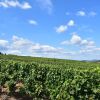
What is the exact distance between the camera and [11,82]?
18.2 m

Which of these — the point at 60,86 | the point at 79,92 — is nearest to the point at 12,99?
the point at 60,86

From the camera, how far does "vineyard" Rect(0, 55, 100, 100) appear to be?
571 inches

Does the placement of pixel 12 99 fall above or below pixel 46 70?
below

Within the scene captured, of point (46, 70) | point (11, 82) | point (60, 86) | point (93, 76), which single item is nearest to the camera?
point (93, 76)

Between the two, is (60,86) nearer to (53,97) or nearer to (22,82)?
(53,97)

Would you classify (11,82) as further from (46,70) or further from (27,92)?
(46,70)

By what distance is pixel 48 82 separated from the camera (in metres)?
16.5

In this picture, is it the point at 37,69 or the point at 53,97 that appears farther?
the point at 37,69

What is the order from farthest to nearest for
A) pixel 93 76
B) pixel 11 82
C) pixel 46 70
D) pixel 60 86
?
pixel 11 82 < pixel 46 70 < pixel 60 86 < pixel 93 76

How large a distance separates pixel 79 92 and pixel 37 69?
132 inches

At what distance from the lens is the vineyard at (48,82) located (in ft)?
47.6

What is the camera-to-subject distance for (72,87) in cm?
1473

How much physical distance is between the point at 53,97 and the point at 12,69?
390cm

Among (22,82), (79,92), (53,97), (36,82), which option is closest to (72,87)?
(79,92)
